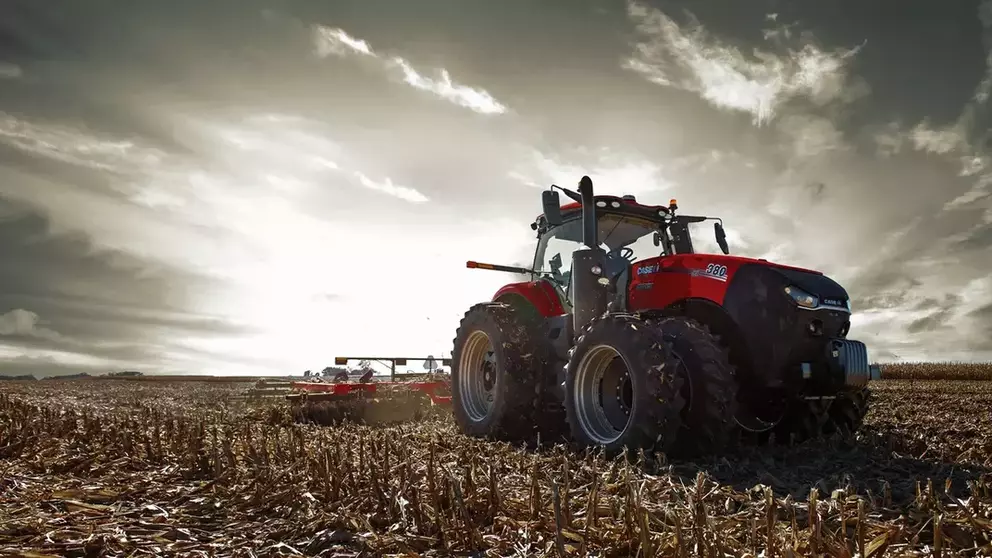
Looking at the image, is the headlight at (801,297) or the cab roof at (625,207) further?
the cab roof at (625,207)

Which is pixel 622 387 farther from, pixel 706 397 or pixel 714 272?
pixel 714 272

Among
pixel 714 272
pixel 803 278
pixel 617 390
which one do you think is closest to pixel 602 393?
pixel 617 390

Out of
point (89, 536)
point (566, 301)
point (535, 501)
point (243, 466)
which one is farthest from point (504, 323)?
point (89, 536)

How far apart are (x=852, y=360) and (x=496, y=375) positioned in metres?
3.60

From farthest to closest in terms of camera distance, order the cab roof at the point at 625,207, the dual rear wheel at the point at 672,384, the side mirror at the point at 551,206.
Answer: the cab roof at the point at 625,207, the side mirror at the point at 551,206, the dual rear wheel at the point at 672,384

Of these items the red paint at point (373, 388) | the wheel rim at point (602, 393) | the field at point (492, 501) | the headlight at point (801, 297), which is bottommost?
the field at point (492, 501)

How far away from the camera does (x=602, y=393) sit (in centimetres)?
620

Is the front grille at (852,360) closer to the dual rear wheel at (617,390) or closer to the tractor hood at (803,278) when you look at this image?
the tractor hood at (803,278)

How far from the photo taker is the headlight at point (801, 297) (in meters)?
5.79

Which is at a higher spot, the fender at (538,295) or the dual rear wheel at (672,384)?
the fender at (538,295)

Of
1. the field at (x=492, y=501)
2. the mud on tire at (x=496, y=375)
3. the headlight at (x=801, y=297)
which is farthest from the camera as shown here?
the mud on tire at (x=496, y=375)

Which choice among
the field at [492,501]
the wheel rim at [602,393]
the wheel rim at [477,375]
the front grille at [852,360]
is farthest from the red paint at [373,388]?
the front grille at [852,360]

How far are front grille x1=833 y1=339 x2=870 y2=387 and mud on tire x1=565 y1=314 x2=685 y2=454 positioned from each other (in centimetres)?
165

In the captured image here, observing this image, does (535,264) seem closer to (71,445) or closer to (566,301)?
(566,301)
